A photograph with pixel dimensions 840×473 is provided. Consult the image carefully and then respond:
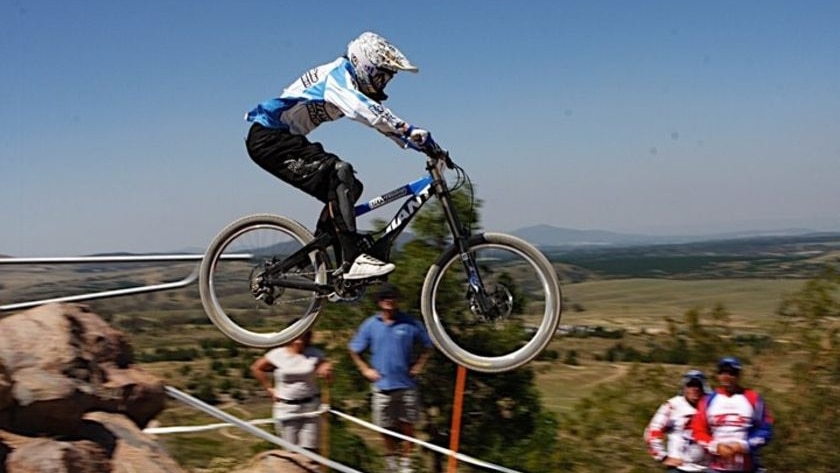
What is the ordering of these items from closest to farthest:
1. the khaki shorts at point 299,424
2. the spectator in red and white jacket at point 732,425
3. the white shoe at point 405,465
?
the spectator in red and white jacket at point 732,425 → the khaki shorts at point 299,424 → the white shoe at point 405,465

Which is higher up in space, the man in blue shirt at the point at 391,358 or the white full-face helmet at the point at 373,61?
the white full-face helmet at the point at 373,61

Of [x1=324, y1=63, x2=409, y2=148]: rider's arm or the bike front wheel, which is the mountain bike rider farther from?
the bike front wheel

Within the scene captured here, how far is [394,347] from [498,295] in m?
2.30

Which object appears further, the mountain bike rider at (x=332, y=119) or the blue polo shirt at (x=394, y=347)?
the blue polo shirt at (x=394, y=347)

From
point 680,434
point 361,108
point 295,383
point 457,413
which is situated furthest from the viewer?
point 457,413

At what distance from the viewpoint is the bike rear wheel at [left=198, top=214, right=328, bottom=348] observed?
663cm

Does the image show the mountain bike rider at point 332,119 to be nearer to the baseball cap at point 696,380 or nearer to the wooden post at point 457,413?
the wooden post at point 457,413

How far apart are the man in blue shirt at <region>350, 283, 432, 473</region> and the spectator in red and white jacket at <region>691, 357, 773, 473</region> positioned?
244 centimetres

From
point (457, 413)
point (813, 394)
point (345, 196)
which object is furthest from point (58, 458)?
point (813, 394)

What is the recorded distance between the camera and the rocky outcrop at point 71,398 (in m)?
7.07

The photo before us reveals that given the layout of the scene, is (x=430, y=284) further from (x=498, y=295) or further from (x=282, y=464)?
(x=282, y=464)

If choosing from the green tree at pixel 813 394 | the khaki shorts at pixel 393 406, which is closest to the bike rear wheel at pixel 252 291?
the khaki shorts at pixel 393 406

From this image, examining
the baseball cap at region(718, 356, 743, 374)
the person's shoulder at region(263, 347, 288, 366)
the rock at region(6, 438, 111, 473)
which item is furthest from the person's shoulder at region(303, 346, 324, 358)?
the baseball cap at region(718, 356, 743, 374)

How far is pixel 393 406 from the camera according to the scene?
27.3ft
